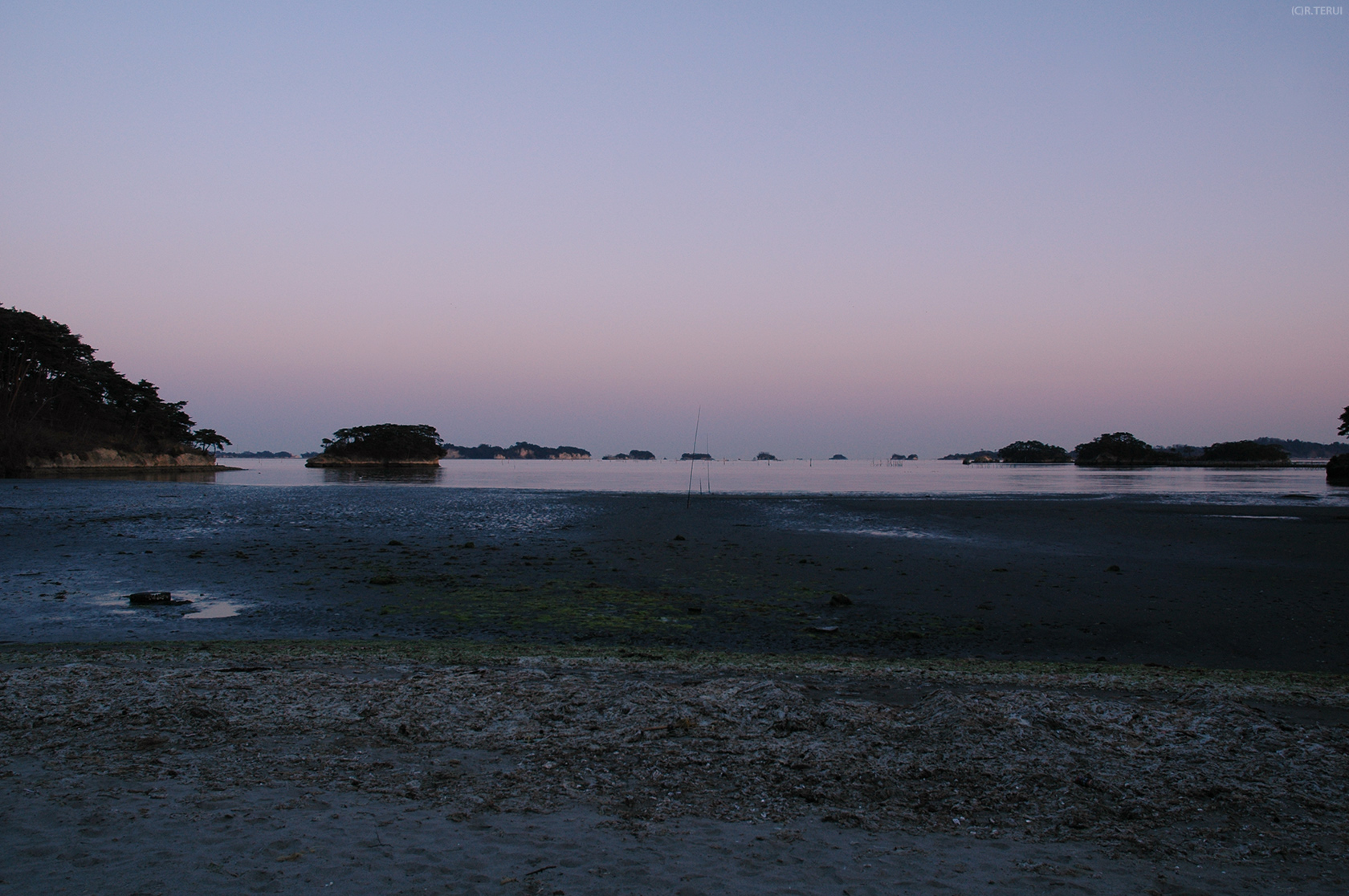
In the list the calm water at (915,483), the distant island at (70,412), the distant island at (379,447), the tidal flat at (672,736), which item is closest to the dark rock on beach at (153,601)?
the tidal flat at (672,736)

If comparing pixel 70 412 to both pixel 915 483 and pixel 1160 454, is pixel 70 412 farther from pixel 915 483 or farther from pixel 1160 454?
pixel 1160 454

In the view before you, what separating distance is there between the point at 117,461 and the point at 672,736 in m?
112

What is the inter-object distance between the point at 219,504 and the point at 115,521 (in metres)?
8.43

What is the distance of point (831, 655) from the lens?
8.87m

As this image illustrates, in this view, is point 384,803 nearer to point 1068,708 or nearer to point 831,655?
point 1068,708

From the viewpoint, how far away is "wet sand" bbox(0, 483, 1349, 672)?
1005 cm

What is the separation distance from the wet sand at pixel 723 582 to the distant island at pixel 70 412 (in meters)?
63.4

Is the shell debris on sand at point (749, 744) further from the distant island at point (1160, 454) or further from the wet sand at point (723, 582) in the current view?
the distant island at point (1160, 454)

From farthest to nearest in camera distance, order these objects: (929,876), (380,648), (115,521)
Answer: (115,521) → (380,648) → (929,876)

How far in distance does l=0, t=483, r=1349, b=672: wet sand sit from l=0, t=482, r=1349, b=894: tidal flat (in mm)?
112

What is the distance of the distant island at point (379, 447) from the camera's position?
5782 inches

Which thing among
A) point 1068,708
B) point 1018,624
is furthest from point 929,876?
point 1018,624

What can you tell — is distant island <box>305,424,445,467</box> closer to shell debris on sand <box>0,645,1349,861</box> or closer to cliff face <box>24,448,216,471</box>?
cliff face <box>24,448,216,471</box>

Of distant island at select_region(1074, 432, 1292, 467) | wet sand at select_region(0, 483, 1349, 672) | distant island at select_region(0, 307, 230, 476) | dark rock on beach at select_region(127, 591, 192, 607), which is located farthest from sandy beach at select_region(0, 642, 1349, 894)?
distant island at select_region(1074, 432, 1292, 467)
